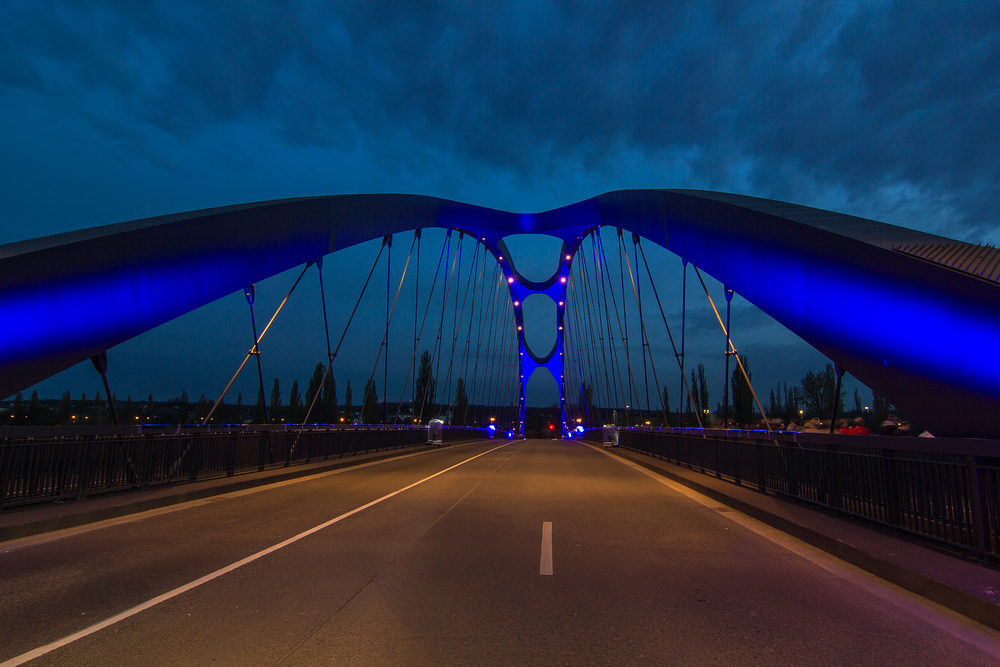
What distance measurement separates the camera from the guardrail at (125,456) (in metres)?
7.36

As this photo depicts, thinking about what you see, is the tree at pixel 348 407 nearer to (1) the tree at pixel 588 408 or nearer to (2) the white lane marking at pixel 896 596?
(1) the tree at pixel 588 408

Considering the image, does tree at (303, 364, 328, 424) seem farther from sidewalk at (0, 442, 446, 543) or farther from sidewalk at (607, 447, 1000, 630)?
sidewalk at (607, 447, 1000, 630)

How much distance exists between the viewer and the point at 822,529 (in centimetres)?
605

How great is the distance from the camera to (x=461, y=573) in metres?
4.76

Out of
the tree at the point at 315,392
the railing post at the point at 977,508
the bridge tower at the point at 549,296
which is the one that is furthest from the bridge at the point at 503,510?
the tree at the point at 315,392

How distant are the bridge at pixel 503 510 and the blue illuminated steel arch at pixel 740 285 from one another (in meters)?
0.04

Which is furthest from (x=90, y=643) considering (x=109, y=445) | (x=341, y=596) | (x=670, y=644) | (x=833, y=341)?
(x=833, y=341)

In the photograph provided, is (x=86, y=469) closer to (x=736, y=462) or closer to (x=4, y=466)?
(x=4, y=466)

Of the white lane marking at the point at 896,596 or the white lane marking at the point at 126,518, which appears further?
the white lane marking at the point at 126,518

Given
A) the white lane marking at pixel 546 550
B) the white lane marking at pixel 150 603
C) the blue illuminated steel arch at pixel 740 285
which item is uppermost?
the blue illuminated steel arch at pixel 740 285

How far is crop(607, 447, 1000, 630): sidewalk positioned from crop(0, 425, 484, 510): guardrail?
984 cm

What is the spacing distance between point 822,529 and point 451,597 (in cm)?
439

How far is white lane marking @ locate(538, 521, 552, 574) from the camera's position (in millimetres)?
4926

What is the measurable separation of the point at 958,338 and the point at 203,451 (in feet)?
Result: 40.7
